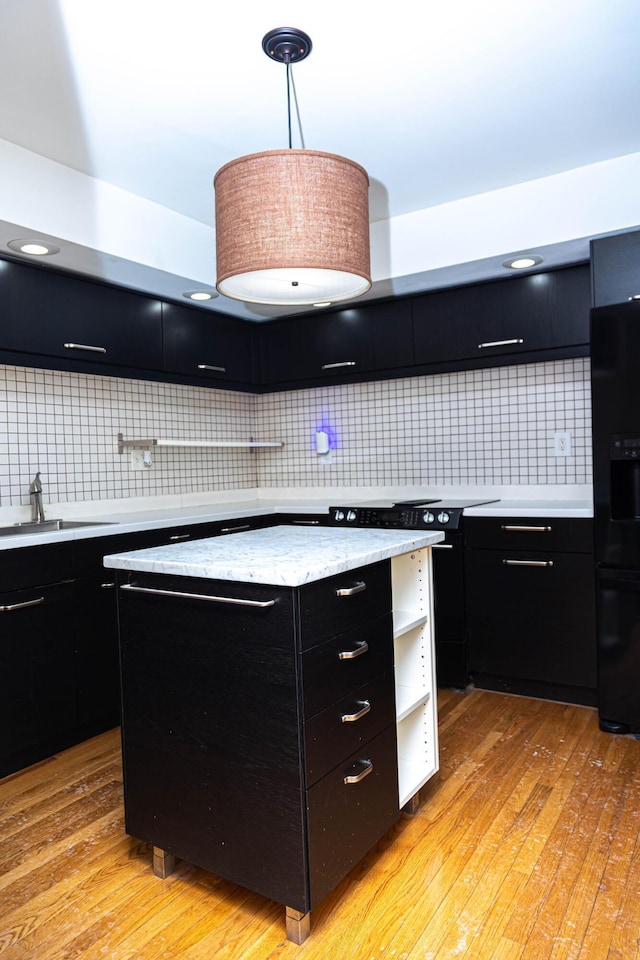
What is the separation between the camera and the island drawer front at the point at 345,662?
1.54m

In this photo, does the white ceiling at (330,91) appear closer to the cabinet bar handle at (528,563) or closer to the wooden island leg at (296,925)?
the cabinet bar handle at (528,563)

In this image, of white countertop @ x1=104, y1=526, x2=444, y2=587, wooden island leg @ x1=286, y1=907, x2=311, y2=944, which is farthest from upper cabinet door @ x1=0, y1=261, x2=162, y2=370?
wooden island leg @ x1=286, y1=907, x2=311, y2=944

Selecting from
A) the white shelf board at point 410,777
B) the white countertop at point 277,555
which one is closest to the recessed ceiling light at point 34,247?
the white countertop at point 277,555

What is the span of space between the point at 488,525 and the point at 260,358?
1978 mm

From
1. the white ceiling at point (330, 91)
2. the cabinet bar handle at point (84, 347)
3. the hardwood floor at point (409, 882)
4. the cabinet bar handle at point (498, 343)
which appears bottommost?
the hardwood floor at point (409, 882)

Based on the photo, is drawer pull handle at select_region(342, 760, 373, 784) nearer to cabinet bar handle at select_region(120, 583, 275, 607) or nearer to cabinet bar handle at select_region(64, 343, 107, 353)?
cabinet bar handle at select_region(120, 583, 275, 607)

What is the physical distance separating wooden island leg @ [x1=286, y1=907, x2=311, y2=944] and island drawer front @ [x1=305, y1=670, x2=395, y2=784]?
33 centimetres

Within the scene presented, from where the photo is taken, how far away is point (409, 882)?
1768 mm

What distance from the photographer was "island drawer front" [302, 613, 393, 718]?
5.05ft

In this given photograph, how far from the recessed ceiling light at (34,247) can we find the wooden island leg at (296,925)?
8.33ft

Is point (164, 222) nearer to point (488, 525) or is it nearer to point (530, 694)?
point (488, 525)

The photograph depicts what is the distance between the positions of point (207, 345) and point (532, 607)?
92.5 inches

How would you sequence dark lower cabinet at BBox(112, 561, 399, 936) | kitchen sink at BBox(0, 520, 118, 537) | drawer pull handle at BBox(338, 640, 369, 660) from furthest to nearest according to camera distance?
kitchen sink at BBox(0, 520, 118, 537), drawer pull handle at BBox(338, 640, 369, 660), dark lower cabinet at BBox(112, 561, 399, 936)

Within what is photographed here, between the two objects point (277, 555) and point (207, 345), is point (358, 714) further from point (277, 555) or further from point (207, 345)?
point (207, 345)
